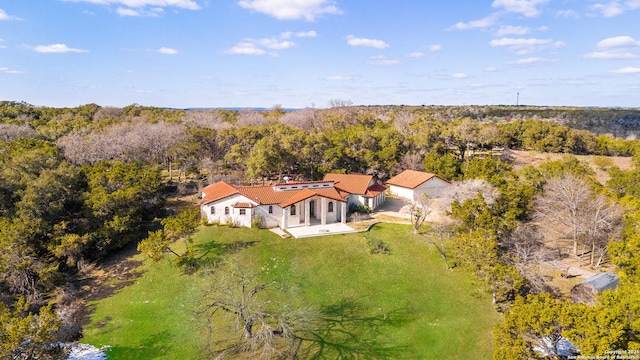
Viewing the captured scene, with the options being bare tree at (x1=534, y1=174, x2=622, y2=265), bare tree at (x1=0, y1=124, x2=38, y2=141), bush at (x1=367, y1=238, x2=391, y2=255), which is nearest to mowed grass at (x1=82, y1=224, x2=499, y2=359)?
bush at (x1=367, y1=238, x2=391, y2=255)

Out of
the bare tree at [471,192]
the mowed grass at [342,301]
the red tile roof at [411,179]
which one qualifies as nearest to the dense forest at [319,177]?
the bare tree at [471,192]

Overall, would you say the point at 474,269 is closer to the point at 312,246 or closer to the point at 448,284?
the point at 448,284

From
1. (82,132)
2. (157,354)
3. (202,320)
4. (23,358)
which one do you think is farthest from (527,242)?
(82,132)

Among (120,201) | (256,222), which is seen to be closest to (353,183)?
(256,222)

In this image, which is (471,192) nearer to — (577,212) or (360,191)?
(577,212)

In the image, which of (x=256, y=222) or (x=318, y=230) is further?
(x=256, y=222)
